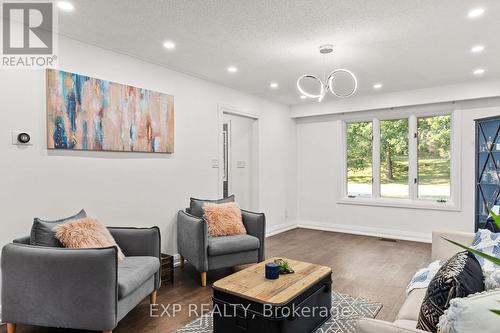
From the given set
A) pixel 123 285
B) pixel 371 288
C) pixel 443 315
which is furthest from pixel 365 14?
pixel 123 285

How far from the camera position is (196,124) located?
4.47 metres

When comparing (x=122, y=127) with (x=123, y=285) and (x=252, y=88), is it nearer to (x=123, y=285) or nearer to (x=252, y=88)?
(x=123, y=285)

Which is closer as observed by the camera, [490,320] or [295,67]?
[490,320]

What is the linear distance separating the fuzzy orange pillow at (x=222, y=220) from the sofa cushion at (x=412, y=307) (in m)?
2.08

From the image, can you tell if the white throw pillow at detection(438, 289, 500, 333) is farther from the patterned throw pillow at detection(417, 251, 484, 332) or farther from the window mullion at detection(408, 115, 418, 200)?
the window mullion at detection(408, 115, 418, 200)

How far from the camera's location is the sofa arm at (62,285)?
2141mm

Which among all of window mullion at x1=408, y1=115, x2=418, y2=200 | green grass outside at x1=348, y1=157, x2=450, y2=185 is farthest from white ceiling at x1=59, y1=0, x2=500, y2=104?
green grass outside at x1=348, y1=157, x2=450, y2=185

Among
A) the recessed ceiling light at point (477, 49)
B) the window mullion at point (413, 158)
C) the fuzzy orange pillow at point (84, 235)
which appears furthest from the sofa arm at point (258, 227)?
the window mullion at point (413, 158)

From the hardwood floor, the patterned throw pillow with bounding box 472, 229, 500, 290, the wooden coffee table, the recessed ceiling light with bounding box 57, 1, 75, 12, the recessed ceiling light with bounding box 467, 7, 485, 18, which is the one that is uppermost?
the recessed ceiling light with bounding box 57, 1, 75, 12

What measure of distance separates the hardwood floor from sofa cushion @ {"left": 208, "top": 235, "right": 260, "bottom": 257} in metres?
0.39

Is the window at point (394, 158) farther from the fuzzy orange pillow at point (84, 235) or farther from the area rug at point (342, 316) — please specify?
the fuzzy orange pillow at point (84, 235)

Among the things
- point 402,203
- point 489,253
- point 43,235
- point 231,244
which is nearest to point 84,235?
point 43,235

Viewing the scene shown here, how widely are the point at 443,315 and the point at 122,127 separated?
333cm

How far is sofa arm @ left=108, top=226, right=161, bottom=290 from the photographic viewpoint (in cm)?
294
